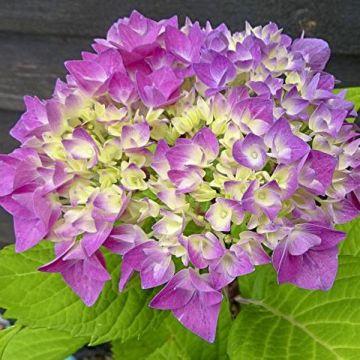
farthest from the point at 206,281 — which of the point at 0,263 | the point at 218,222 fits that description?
the point at 0,263

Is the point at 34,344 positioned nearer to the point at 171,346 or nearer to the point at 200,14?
the point at 171,346

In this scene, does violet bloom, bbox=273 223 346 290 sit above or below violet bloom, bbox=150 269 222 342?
above

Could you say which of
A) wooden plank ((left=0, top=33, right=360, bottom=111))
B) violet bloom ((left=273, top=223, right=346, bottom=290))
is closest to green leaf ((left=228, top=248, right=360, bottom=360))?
violet bloom ((left=273, top=223, right=346, bottom=290))

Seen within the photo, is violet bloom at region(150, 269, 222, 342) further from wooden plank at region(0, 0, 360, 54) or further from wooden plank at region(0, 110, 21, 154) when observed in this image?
wooden plank at region(0, 110, 21, 154)

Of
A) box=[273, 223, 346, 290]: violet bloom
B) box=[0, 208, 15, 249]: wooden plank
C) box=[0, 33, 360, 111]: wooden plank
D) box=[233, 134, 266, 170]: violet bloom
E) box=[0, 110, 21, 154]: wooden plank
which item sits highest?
box=[233, 134, 266, 170]: violet bloom

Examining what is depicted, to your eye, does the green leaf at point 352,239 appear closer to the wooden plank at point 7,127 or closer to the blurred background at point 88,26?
the blurred background at point 88,26

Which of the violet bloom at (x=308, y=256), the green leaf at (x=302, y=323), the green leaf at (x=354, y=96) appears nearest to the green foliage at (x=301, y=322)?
the green leaf at (x=302, y=323)

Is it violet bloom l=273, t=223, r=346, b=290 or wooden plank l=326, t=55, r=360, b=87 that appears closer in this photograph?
violet bloom l=273, t=223, r=346, b=290
